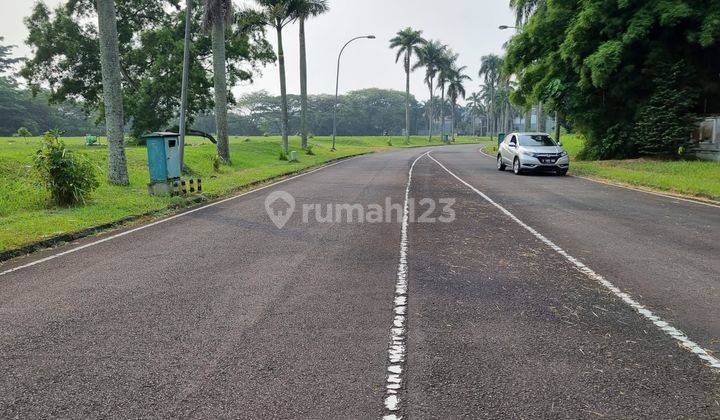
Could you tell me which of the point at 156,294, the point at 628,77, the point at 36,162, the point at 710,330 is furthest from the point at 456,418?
the point at 628,77

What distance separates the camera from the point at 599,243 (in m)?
7.20

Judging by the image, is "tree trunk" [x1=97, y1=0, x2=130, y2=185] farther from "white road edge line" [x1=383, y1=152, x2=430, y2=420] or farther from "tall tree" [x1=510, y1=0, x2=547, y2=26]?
"tall tree" [x1=510, y1=0, x2=547, y2=26]

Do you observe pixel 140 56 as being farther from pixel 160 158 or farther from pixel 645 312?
pixel 645 312

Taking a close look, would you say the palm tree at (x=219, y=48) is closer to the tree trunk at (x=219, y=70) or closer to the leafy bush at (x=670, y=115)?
the tree trunk at (x=219, y=70)

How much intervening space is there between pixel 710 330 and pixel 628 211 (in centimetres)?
690

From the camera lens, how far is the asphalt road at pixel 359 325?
2945mm

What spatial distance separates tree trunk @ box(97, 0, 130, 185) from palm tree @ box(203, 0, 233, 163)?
333 inches

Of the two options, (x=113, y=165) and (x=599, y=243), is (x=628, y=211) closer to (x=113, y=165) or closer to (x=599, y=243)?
(x=599, y=243)

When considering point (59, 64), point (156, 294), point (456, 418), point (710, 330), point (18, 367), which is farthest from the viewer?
point (59, 64)

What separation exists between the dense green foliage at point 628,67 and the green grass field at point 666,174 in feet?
5.72

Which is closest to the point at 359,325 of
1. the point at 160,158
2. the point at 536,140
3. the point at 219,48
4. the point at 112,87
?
the point at 160,158

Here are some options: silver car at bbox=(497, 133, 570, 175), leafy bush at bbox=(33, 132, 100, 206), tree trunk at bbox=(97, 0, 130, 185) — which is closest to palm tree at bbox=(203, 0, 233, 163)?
tree trunk at bbox=(97, 0, 130, 185)

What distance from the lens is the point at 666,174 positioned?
16812mm

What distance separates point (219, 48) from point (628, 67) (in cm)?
1841
